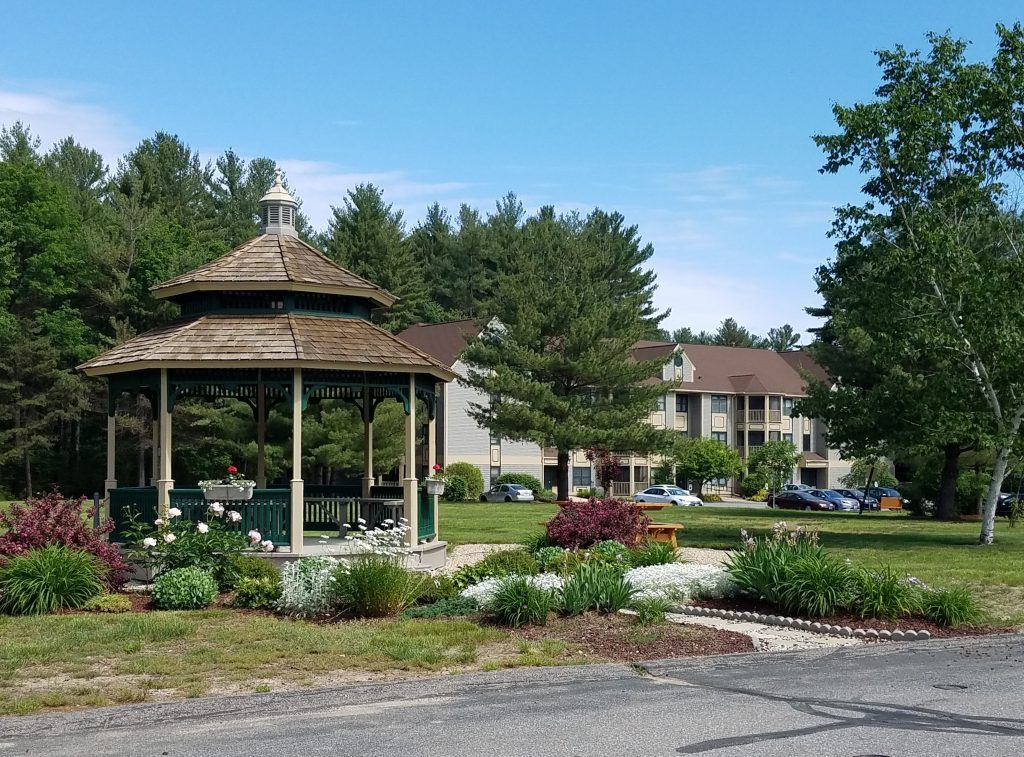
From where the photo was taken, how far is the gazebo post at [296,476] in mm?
18828

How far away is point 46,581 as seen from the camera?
46.6ft

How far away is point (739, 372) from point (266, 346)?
65.3m

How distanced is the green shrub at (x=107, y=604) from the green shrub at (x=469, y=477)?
44.7 meters

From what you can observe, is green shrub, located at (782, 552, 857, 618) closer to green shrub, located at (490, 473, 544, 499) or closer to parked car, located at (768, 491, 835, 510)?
parked car, located at (768, 491, 835, 510)

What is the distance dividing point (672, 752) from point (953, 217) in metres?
22.7

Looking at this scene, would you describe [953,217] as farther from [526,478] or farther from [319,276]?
[526,478]

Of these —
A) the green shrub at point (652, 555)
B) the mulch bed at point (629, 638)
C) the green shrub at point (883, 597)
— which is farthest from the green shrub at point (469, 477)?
the mulch bed at point (629, 638)

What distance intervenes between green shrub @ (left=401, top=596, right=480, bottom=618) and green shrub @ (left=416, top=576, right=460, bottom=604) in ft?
1.48

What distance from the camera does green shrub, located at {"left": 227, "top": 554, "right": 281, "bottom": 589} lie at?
15725 millimetres

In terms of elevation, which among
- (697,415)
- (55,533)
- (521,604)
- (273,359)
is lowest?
(521,604)

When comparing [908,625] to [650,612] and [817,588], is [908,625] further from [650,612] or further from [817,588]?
[650,612]

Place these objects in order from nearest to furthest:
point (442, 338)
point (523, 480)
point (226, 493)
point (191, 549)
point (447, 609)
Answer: point (447, 609)
point (191, 549)
point (226, 493)
point (523, 480)
point (442, 338)

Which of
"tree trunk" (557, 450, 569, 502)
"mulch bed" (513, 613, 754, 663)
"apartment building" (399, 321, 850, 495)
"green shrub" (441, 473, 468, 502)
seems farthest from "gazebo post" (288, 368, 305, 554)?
"apartment building" (399, 321, 850, 495)

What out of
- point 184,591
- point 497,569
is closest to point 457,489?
point 497,569
